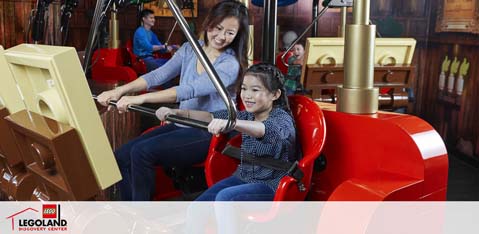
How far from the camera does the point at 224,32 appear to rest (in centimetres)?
202

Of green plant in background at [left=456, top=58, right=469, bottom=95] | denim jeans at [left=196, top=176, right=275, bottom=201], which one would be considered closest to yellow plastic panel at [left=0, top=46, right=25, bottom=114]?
denim jeans at [left=196, top=176, right=275, bottom=201]

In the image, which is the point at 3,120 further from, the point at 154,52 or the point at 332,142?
the point at 154,52

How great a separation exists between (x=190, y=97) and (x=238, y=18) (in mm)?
342

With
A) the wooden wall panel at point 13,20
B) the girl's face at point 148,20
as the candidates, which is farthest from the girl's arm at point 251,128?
the girl's face at point 148,20

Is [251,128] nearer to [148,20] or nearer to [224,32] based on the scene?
[224,32]

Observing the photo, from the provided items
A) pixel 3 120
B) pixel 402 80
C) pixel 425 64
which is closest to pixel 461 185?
pixel 402 80

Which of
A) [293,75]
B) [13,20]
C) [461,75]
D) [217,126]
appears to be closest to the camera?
[217,126]

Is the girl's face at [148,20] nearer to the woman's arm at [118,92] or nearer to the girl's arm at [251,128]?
the woman's arm at [118,92]

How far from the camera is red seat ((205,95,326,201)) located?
165 cm

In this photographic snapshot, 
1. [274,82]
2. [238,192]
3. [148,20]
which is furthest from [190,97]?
[148,20]

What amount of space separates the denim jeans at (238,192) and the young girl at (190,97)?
26 cm
